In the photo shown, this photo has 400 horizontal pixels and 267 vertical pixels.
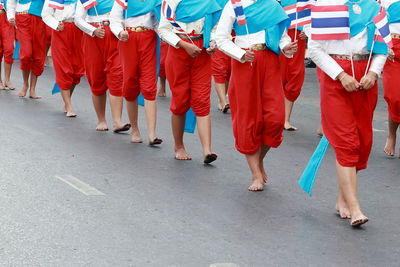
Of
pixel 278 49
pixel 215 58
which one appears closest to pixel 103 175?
pixel 278 49

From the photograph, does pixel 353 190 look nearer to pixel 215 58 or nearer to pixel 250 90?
pixel 250 90

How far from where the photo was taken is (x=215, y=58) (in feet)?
44.6

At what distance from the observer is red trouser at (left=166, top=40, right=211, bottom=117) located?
9539mm

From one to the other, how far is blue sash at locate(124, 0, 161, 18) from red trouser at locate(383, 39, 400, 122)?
2498 millimetres

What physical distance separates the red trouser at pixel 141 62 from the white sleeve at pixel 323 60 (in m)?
3.53

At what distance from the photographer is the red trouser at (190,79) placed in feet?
31.3

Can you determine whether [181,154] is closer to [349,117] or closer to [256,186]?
[256,186]

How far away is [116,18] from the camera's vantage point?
10602 mm

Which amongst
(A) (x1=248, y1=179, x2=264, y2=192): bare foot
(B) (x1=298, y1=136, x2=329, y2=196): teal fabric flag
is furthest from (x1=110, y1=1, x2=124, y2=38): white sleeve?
(B) (x1=298, y1=136, x2=329, y2=196): teal fabric flag

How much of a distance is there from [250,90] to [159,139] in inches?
99.5

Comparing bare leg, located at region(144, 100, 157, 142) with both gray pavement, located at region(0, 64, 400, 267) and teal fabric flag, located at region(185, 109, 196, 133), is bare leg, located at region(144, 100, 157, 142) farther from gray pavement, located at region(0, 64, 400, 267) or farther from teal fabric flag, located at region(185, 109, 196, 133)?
teal fabric flag, located at region(185, 109, 196, 133)

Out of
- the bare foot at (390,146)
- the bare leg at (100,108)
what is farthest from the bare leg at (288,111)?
the bare leg at (100,108)

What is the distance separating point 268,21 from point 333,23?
45.5 inches

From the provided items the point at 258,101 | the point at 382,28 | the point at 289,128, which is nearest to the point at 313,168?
the point at 258,101
